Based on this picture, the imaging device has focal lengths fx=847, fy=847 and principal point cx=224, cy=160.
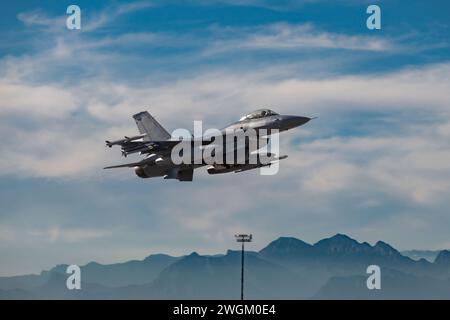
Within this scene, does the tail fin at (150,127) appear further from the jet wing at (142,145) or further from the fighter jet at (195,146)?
the jet wing at (142,145)

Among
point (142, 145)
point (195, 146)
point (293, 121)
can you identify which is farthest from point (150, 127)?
point (293, 121)

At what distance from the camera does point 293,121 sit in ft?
406

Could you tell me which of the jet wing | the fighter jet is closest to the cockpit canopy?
the fighter jet

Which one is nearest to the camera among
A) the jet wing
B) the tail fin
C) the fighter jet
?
the fighter jet

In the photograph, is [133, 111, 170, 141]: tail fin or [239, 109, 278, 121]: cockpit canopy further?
[133, 111, 170, 141]: tail fin

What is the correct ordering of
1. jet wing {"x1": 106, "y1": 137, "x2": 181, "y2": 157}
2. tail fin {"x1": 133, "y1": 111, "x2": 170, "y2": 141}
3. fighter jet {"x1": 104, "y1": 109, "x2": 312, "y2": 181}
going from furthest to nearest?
tail fin {"x1": 133, "y1": 111, "x2": 170, "y2": 141} → jet wing {"x1": 106, "y1": 137, "x2": 181, "y2": 157} → fighter jet {"x1": 104, "y1": 109, "x2": 312, "y2": 181}

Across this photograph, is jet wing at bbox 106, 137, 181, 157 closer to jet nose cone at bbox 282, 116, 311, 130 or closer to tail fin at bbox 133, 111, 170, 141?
tail fin at bbox 133, 111, 170, 141

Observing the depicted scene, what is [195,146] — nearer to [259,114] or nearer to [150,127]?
[259,114]

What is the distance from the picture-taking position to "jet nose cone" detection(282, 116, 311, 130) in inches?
4870

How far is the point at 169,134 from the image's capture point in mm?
135375

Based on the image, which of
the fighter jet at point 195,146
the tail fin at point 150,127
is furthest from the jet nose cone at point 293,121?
the tail fin at point 150,127
